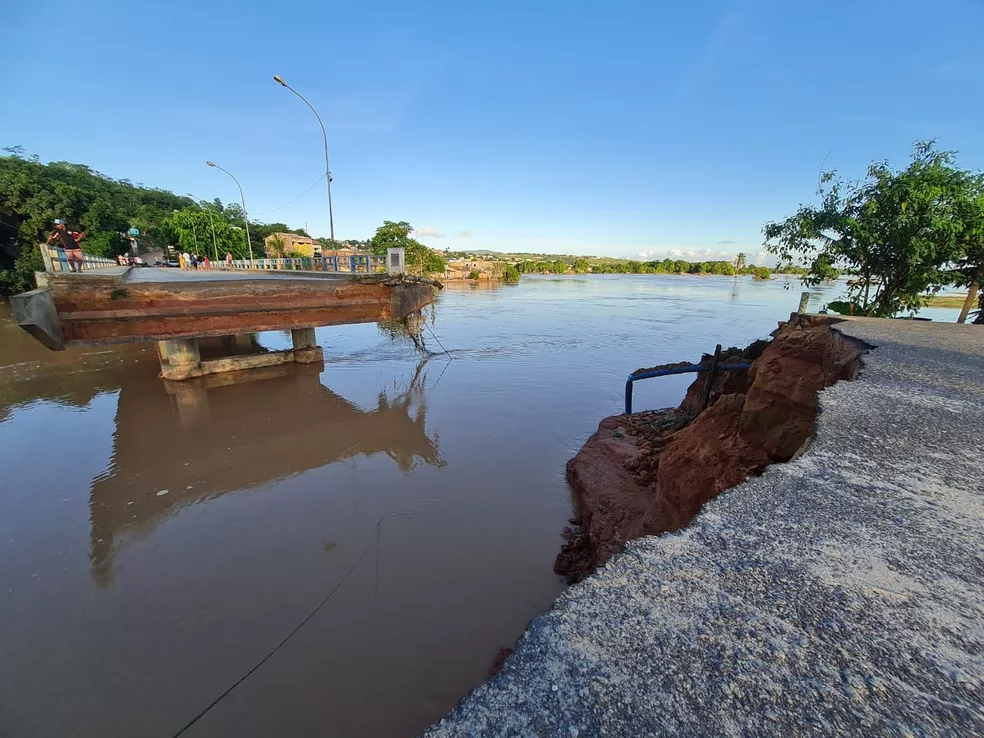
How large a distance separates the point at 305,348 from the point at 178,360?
3.40 metres

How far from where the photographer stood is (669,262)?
468ft

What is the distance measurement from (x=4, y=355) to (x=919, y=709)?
24649mm

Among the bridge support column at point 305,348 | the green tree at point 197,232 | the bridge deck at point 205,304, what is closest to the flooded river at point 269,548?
the bridge support column at point 305,348

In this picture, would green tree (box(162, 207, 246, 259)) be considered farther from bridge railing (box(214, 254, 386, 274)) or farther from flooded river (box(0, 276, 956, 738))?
flooded river (box(0, 276, 956, 738))

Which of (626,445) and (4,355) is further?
(4,355)

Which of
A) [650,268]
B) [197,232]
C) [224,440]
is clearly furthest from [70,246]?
[650,268]

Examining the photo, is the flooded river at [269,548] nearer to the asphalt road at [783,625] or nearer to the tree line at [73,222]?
the asphalt road at [783,625]

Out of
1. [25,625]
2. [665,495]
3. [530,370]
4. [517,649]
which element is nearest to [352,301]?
[530,370]

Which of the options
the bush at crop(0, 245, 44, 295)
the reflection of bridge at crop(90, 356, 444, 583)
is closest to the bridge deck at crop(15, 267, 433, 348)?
the reflection of bridge at crop(90, 356, 444, 583)

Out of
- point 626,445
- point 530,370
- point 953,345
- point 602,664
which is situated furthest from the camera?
point 530,370

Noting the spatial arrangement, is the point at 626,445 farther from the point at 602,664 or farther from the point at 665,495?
the point at 602,664

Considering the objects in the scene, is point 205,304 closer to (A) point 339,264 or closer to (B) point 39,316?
(B) point 39,316

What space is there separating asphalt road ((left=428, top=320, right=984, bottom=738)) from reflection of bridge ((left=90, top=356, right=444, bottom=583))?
5.96 metres

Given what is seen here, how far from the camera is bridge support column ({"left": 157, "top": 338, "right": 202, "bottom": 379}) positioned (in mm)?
10641
